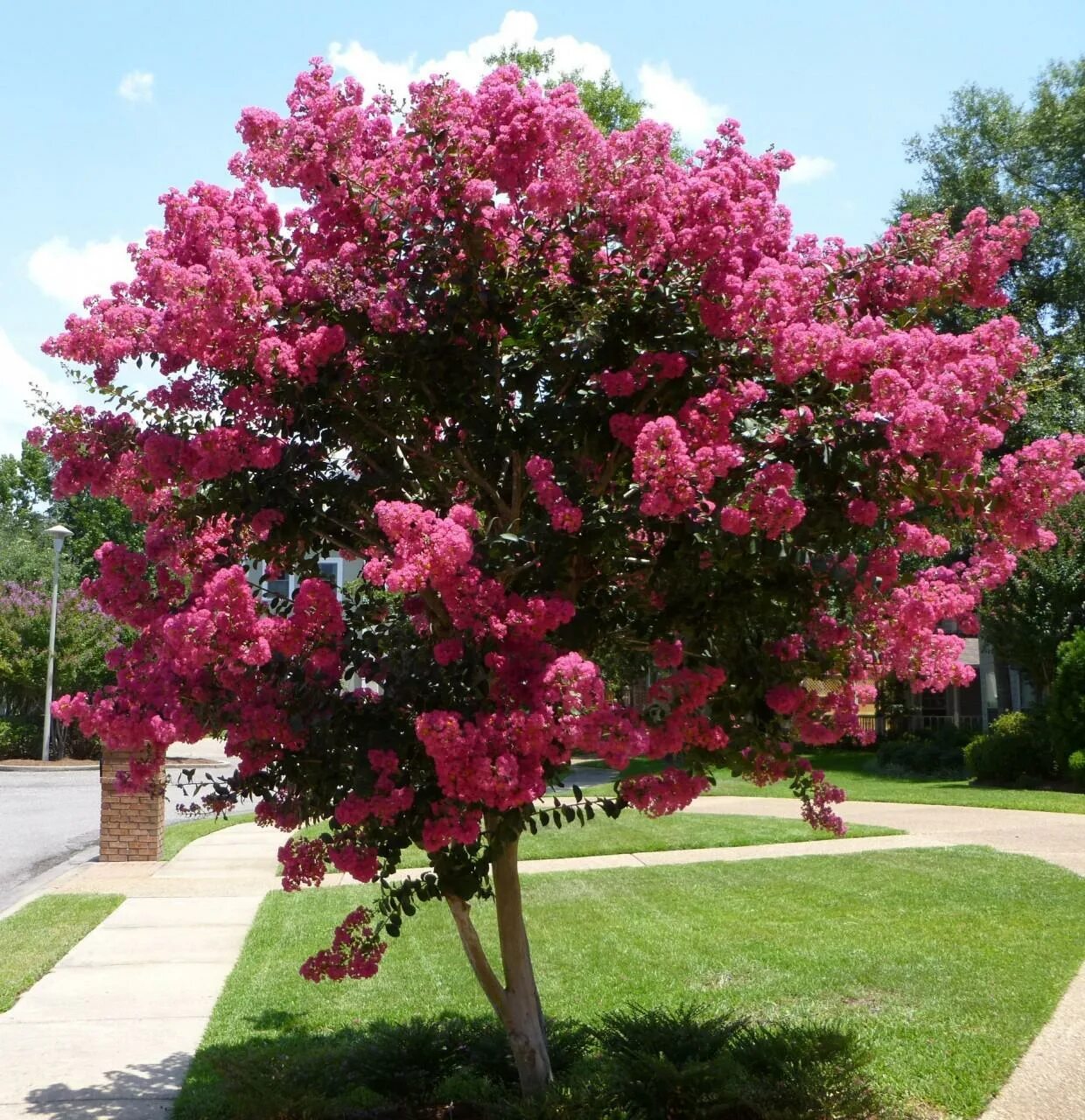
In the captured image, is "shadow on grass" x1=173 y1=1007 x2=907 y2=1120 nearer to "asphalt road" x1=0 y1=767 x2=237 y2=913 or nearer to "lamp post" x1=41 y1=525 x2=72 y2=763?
"asphalt road" x1=0 y1=767 x2=237 y2=913

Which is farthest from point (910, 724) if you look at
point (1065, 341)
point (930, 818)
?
point (930, 818)

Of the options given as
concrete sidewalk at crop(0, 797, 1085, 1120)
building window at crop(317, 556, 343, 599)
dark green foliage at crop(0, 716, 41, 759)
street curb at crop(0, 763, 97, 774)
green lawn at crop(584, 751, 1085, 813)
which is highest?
building window at crop(317, 556, 343, 599)

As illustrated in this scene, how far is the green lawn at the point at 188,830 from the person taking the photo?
14.3m

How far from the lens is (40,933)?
9.34 meters

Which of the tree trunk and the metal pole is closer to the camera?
the tree trunk

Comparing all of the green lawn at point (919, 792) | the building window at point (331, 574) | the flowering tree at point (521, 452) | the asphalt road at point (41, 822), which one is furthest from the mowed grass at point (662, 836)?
the flowering tree at point (521, 452)

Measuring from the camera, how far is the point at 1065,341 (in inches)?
944

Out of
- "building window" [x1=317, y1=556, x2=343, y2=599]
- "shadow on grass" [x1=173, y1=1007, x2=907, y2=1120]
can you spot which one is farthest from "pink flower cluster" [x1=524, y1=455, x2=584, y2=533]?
"shadow on grass" [x1=173, y1=1007, x2=907, y2=1120]

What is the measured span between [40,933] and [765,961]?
17.5 feet

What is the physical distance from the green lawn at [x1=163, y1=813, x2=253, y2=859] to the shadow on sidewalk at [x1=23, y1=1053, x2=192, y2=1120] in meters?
7.68

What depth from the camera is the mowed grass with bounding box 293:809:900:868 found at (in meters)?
12.9

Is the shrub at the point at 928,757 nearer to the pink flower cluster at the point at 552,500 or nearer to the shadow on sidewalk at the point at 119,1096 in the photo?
the shadow on sidewalk at the point at 119,1096

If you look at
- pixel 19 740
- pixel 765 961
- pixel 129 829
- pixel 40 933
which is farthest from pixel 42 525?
pixel 765 961

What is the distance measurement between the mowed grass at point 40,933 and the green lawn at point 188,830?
285 centimetres
